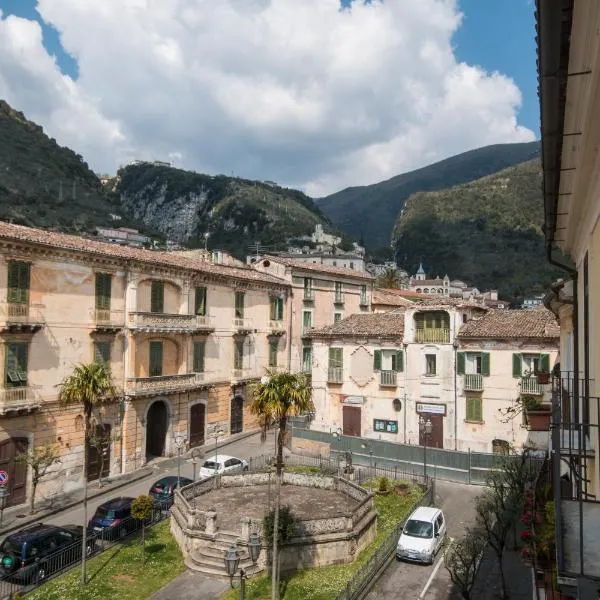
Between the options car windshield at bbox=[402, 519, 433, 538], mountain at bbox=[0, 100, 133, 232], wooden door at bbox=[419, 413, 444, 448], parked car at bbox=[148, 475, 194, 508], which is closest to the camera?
car windshield at bbox=[402, 519, 433, 538]

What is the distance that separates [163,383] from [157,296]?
556cm

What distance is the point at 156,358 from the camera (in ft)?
120

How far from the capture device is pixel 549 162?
5426 millimetres

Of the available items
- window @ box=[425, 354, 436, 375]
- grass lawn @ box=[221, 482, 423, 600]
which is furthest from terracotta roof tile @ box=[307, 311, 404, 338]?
grass lawn @ box=[221, 482, 423, 600]

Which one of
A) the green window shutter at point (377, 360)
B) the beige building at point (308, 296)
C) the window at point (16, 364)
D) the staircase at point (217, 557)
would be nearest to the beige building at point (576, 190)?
the staircase at point (217, 557)

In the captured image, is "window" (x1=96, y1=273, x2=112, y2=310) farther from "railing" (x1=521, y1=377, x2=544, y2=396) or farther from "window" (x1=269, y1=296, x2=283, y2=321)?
"railing" (x1=521, y1=377, x2=544, y2=396)

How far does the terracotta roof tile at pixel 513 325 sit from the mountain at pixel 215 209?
102875 millimetres

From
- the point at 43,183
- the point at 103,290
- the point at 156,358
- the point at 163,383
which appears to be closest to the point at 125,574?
the point at 163,383

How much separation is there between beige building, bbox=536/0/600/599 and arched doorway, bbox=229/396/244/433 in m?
Result: 38.0

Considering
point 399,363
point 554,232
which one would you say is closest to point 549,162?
point 554,232

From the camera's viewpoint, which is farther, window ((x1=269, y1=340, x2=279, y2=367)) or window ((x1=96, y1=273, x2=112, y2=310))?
window ((x1=269, y1=340, x2=279, y2=367))

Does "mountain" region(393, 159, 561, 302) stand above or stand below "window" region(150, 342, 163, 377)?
above

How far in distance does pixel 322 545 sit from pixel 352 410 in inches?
744

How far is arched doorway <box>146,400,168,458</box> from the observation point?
37656mm
